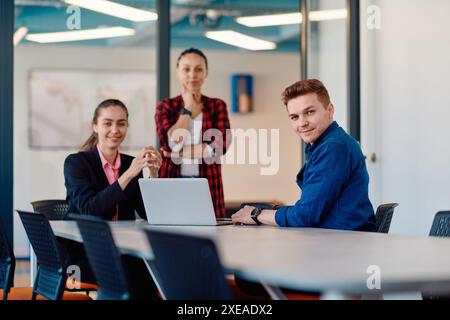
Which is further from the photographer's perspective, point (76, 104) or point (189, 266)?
point (76, 104)

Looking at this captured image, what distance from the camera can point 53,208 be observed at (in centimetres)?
472

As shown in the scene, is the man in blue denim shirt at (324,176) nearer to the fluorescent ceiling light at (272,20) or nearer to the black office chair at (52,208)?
the black office chair at (52,208)

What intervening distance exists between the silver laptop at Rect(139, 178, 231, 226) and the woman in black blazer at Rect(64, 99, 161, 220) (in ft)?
1.21

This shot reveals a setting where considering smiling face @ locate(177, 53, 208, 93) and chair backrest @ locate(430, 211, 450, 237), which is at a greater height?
smiling face @ locate(177, 53, 208, 93)

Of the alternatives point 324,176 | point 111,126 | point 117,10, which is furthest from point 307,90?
point 117,10

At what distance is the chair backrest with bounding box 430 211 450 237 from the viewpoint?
3.46 meters

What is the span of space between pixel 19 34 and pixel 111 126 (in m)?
2.05

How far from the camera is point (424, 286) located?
1.98 metres

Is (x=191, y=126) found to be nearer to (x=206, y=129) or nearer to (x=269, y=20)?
(x=206, y=129)

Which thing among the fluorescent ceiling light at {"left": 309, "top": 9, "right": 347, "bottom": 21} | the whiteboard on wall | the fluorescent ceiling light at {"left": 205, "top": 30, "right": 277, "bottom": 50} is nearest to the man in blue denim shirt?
the whiteboard on wall

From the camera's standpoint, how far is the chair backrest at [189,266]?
6.11 ft

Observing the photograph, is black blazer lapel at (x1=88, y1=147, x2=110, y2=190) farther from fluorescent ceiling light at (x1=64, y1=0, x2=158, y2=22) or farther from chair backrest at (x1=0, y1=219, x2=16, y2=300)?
fluorescent ceiling light at (x1=64, y1=0, x2=158, y2=22)

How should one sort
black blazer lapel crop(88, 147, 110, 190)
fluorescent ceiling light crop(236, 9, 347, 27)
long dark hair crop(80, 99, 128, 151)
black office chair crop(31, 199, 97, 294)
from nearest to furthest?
black blazer lapel crop(88, 147, 110, 190) < long dark hair crop(80, 99, 128, 151) < black office chair crop(31, 199, 97, 294) < fluorescent ceiling light crop(236, 9, 347, 27)
